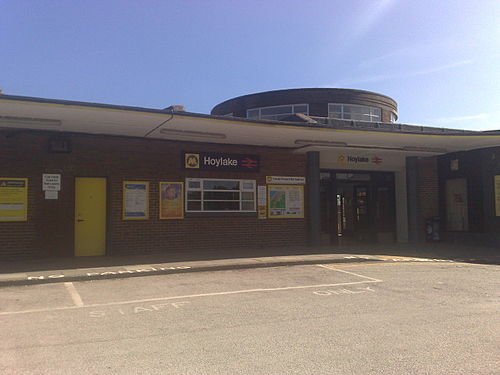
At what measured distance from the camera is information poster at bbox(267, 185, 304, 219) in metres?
15.5

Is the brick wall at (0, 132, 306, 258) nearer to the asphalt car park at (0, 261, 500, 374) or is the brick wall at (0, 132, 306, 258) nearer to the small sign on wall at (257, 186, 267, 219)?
the small sign on wall at (257, 186, 267, 219)

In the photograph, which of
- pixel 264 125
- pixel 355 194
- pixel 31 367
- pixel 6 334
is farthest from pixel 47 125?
pixel 355 194

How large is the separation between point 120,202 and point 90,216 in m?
0.95

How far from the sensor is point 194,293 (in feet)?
26.9

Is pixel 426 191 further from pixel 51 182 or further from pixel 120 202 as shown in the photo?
pixel 51 182

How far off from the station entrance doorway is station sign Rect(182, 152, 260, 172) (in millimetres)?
3935

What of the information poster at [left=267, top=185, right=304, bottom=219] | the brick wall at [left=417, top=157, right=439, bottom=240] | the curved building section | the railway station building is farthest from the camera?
the curved building section

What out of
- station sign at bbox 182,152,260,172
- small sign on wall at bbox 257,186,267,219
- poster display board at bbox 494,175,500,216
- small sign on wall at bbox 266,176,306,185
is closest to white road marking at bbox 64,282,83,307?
station sign at bbox 182,152,260,172

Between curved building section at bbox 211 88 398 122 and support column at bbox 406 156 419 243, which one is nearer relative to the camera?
support column at bbox 406 156 419 243

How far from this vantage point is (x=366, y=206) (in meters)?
17.9

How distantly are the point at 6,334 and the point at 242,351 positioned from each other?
3.05 m

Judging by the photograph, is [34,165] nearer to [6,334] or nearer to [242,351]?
[6,334]

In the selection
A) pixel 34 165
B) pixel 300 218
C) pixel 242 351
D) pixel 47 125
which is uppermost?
pixel 47 125

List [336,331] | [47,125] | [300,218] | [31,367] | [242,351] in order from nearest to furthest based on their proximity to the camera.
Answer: [31,367]
[242,351]
[336,331]
[47,125]
[300,218]
